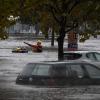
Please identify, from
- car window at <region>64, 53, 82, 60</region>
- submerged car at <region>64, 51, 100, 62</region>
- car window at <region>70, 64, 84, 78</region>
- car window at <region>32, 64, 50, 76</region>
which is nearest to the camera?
car window at <region>70, 64, 84, 78</region>

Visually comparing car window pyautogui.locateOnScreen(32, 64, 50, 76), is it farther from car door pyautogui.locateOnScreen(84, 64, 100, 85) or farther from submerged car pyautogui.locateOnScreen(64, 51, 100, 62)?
submerged car pyautogui.locateOnScreen(64, 51, 100, 62)

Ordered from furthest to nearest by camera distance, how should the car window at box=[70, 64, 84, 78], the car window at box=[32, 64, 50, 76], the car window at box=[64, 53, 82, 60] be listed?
1. the car window at box=[64, 53, 82, 60]
2. the car window at box=[32, 64, 50, 76]
3. the car window at box=[70, 64, 84, 78]

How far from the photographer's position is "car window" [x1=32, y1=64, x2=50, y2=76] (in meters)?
17.9

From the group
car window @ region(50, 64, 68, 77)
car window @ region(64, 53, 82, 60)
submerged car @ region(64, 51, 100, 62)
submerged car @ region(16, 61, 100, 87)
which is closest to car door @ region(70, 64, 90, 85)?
submerged car @ region(16, 61, 100, 87)

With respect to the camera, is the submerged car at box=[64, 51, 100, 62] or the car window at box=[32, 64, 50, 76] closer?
the car window at box=[32, 64, 50, 76]

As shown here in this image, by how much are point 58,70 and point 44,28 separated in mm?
10113

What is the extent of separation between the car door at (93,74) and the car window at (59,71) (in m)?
0.85

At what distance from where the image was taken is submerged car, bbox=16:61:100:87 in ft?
58.4

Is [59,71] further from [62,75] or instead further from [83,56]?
[83,56]

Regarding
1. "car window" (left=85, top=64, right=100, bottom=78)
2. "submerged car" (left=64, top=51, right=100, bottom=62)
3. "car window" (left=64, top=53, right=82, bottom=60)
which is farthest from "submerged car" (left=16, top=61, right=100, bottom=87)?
"car window" (left=64, top=53, right=82, bottom=60)

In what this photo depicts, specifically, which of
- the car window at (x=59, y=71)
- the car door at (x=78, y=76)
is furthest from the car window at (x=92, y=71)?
the car window at (x=59, y=71)

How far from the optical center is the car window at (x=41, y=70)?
1789 centimetres

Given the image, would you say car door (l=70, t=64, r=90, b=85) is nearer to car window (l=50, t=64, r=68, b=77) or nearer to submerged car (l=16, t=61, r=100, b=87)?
submerged car (l=16, t=61, r=100, b=87)

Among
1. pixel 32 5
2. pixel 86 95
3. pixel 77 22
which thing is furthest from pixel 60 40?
pixel 86 95
